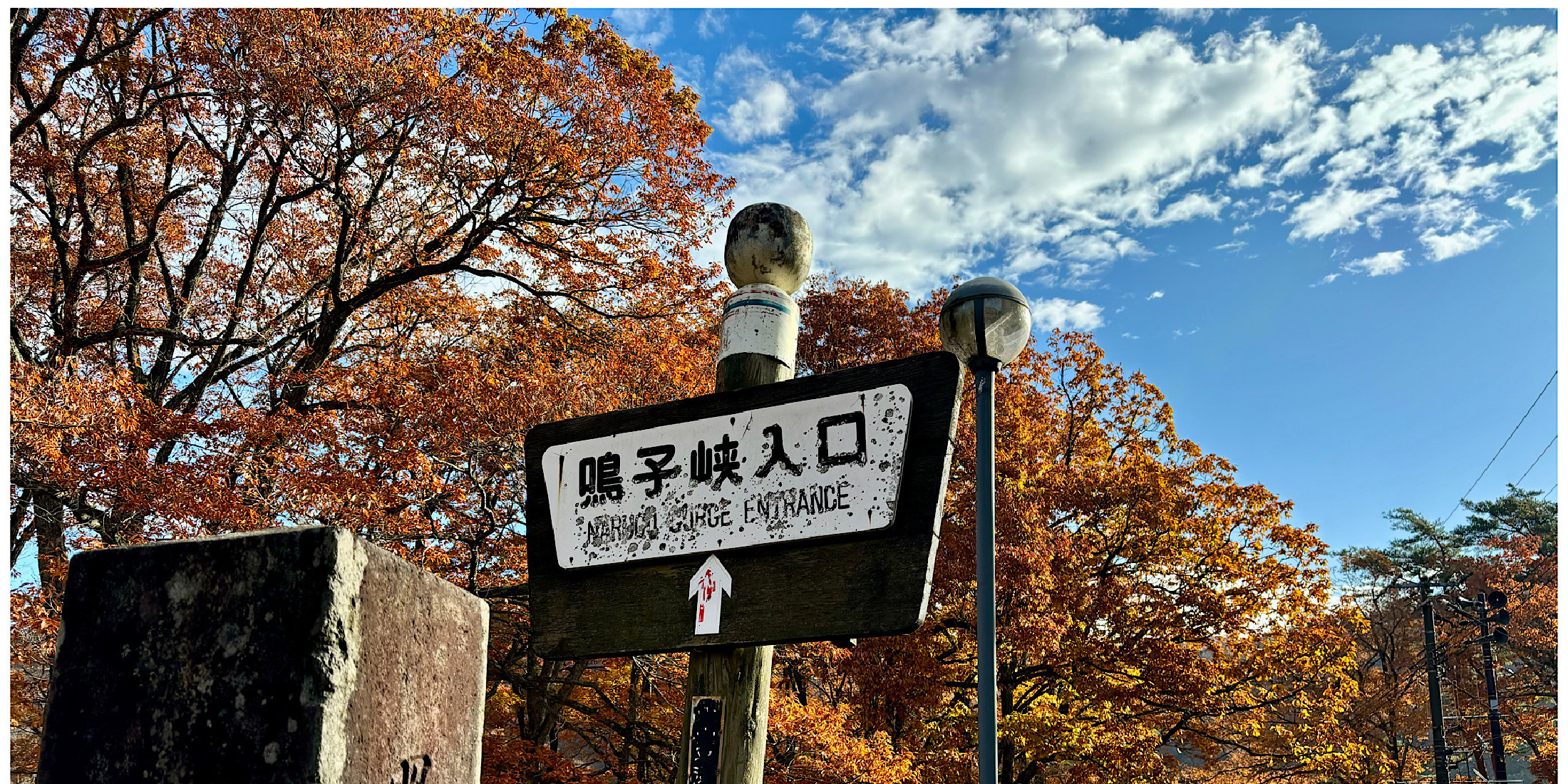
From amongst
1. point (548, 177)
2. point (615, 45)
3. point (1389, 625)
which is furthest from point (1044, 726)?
point (1389, 625)

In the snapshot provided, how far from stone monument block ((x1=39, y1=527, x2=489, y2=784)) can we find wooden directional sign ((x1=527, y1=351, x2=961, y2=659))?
102 centimetres

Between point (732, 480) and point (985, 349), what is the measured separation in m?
2.33

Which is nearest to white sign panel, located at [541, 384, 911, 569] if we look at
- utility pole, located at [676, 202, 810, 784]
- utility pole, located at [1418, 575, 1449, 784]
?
utility pole, located at [676, 202, 810, 784]

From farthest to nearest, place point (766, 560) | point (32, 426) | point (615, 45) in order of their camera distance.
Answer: point (615, 45), point (32, 426), point (766, 560)

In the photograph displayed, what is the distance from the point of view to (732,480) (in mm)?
2502

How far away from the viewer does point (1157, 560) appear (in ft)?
49.1

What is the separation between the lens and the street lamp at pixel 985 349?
4355 mm

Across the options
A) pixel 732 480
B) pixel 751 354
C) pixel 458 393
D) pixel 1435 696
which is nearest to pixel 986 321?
pixel 751 354

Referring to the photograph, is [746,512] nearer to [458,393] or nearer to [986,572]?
[986,572]

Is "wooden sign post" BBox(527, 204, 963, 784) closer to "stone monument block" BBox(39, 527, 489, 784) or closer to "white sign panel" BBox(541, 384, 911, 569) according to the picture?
"white sign panel" BBox(541, 384, 911, 569)

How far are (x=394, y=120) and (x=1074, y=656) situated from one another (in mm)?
11814

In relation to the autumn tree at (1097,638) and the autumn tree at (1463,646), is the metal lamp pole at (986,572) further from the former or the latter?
the autumn tree at (1463,646)

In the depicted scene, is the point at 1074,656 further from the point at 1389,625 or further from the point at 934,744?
the point at 1389,625

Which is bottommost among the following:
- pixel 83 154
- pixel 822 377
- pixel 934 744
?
pixel 934 744
